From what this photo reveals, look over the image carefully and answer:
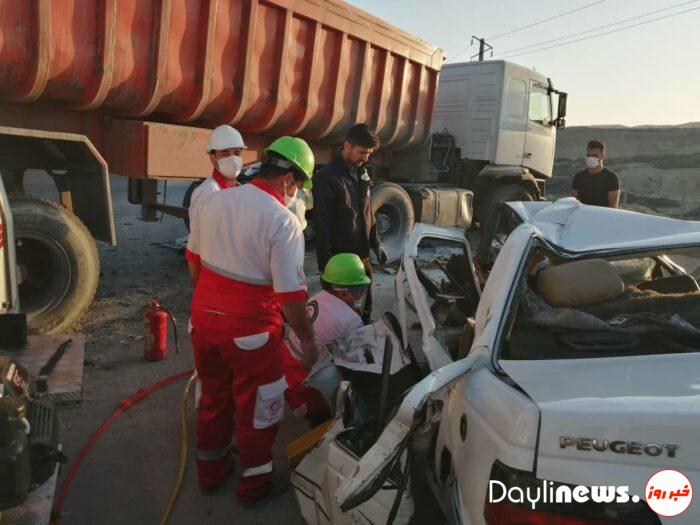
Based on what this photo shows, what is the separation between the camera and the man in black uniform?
13.5 feet

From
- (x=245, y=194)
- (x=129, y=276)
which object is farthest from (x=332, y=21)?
(x=245, y=194)

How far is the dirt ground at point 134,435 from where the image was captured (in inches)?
105

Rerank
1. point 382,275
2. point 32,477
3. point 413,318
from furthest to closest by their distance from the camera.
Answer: point 382,275 → point 413,318 → point 32,477

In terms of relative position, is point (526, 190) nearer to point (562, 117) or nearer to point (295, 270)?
point (562, 117)

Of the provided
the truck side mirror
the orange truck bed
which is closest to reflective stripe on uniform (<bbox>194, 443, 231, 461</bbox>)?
the orange truck bed

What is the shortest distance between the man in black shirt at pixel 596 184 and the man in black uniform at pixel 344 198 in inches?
115

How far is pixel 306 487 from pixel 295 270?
931 millimetres

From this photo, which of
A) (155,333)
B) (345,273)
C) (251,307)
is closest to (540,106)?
(345,273)

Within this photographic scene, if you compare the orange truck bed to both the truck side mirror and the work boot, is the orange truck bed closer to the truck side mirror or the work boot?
the work boot

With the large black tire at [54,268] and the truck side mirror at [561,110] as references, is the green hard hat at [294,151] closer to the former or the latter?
the large black tire at [54,268]

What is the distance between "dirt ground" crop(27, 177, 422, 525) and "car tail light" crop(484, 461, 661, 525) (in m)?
1.55

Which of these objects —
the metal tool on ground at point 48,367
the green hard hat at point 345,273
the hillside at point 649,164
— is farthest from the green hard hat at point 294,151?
the hillside at point 649,164

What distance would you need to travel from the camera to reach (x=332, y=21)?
21.9ft

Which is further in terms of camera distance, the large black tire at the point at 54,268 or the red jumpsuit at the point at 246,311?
the large black tire at the point at 54,268
